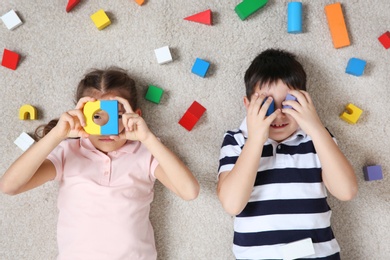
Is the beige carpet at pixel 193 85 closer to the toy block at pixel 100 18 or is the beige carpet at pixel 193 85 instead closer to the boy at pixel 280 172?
the toy block at pixel 100 18

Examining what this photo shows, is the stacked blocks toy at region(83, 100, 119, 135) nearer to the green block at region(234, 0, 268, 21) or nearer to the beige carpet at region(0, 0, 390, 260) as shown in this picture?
the beige carpet at region(0, 0, 390, 260)

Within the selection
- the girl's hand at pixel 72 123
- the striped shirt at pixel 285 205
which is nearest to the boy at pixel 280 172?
the striped shirt at pixel 285 205

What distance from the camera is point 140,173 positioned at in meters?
1.05

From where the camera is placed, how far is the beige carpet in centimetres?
116

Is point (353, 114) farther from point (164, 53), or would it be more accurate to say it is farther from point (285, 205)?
point (164, 53)

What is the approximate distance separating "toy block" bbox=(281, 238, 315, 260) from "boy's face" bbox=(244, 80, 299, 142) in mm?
251

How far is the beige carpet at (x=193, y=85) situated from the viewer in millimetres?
1155

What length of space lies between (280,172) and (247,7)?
1.55 feet

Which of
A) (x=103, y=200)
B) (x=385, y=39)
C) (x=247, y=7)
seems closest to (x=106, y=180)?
(x=103, y=200)

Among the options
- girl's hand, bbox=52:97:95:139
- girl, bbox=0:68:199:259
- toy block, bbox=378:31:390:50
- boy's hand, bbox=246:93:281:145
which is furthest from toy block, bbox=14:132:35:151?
toy block, bbox=378:31:390:50

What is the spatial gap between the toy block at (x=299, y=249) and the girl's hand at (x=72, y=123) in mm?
542

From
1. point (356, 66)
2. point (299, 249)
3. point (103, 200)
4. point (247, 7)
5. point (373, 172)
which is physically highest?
point (247, 7)

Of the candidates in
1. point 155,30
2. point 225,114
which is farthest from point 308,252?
point 155,30

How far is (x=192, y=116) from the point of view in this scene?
3.76 ft
